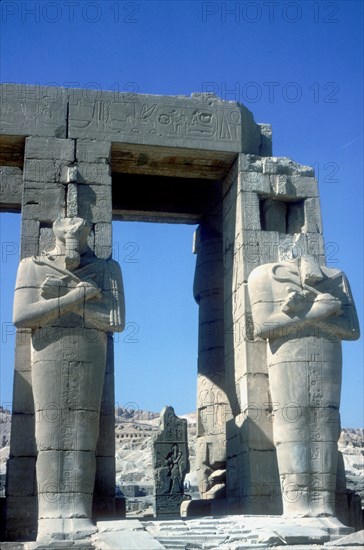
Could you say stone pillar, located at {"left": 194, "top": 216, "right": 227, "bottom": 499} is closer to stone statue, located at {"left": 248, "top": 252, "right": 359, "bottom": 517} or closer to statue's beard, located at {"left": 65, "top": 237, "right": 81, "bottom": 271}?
stone statue, located at {"left": 248, "top": 252, "right": 359, "bottom": 517}

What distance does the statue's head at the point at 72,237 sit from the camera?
9.74 metres

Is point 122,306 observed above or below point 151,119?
below

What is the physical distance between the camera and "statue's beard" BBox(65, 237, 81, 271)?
9.71 m

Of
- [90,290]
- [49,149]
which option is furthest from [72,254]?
[49,149]

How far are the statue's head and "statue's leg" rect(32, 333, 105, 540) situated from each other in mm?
995

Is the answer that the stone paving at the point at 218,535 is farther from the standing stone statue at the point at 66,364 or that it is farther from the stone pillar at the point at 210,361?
the stone pillar at the point at 210,361

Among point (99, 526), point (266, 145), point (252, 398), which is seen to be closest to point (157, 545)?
point (99, 526)

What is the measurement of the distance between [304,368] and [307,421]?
623 millimetres

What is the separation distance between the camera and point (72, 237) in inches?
387

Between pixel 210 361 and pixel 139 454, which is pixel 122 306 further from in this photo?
pixel 139 454

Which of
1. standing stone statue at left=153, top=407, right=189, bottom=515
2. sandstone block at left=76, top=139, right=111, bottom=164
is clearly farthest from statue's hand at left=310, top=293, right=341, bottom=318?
standing stone statue at left=153, top=407, right=189, bottom=515

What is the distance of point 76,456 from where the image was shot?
361 inches

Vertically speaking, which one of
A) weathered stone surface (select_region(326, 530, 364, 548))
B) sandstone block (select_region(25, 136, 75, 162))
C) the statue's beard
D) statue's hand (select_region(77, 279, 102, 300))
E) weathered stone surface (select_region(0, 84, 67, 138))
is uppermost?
weathered stone surface (select_region(0, 84, 67, 138))

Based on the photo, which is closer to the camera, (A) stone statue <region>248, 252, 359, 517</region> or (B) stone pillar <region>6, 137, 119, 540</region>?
(A) stone statue <region>248, 252, 359, 517</region>
